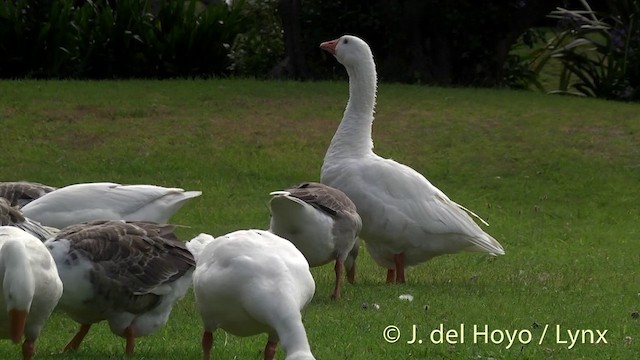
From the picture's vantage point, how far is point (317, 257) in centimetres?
895

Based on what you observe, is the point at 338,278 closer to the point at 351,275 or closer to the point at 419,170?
the point at 351,275

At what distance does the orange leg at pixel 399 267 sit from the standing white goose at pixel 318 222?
35.8 inches

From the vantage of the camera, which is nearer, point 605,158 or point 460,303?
point 460,303

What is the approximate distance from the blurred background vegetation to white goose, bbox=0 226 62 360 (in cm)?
1477

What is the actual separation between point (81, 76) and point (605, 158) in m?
9.64

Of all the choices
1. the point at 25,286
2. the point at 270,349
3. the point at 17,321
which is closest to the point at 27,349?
the point at 17,321

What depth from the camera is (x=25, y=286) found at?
20.7ft

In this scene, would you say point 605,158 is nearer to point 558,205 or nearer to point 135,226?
point 558,205

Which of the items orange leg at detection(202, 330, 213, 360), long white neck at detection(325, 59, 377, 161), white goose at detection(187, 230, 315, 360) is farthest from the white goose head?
orange leg at detection(202, 330, 213, 360)

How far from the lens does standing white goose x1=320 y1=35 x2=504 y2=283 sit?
10.1 metres

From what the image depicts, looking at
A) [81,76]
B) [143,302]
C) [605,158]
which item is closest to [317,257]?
[143,302]

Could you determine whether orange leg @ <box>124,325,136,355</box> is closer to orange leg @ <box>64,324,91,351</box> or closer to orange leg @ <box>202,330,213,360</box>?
orange leg @ <box>64,324,91,351</box>

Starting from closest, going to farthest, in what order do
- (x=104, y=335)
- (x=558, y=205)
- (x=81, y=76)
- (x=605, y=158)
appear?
(x=104, y=335) < (x=558, y=205) < (x=605, y=158) < (x=81, y=76)

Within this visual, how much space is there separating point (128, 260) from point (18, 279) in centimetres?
123
